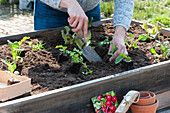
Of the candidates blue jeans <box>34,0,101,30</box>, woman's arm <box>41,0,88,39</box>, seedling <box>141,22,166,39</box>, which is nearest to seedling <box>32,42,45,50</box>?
blue jeans <box>34,0,101,30</box>

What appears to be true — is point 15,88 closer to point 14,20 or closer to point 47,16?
point 47,16

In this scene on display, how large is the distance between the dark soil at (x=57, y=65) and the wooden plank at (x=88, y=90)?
0.39ft

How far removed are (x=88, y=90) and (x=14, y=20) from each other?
4360 millimetres

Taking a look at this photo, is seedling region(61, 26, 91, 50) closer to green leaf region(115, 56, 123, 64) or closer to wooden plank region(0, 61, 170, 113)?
green leaf region(115, 56, 123, 64)

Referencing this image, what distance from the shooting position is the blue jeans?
259 centimetres

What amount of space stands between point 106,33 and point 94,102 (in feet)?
4.03

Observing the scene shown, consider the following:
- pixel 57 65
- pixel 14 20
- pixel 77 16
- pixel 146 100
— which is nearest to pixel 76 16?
pixel 77 16

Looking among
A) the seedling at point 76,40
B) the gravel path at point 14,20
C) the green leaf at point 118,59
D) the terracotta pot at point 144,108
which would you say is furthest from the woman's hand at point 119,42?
the gravel path at point 14,20

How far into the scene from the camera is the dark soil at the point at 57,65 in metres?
1.82

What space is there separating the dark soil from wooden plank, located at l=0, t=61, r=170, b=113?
119 mm

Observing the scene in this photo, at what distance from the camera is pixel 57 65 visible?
2088 mm

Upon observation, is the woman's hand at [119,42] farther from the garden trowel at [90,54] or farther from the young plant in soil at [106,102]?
the young plant in soil at [106,102]

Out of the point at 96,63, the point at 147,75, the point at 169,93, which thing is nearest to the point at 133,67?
the point at 147,75

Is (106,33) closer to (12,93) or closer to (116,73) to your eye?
(116,73)
